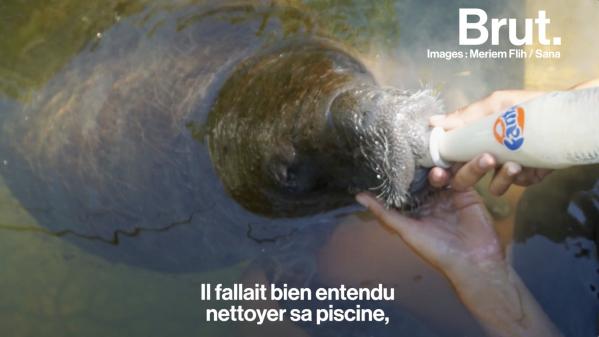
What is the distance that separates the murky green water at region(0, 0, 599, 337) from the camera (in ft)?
9.39

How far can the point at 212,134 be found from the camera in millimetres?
2695

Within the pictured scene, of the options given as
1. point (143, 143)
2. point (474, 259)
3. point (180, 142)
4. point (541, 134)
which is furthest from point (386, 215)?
point (541, 134)

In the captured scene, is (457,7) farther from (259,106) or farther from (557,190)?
(259,106)

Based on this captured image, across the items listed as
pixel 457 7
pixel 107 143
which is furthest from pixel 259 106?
pixel 457 7

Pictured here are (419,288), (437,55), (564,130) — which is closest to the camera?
(564,130)

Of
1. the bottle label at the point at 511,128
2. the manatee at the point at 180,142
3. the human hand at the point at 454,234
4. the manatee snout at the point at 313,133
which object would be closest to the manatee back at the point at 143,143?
the manatee at the point at 180,142

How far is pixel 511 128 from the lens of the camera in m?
1.64

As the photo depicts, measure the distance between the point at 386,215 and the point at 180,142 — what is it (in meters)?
0.89

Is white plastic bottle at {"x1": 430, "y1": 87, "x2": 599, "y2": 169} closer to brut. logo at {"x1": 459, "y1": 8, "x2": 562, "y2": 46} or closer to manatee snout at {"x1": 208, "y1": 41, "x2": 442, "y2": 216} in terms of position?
manatee snout at {"x1": 208, "y1": 41, "x2": 442, "y2": 216}

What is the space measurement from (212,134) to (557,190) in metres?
1.54

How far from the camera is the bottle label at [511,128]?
5.30 feet

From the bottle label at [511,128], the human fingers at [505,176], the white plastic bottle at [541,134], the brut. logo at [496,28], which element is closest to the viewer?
the white plastic bottle at [541,134]

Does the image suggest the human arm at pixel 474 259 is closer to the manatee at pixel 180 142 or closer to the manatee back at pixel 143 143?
the manatee at pixel 180 142

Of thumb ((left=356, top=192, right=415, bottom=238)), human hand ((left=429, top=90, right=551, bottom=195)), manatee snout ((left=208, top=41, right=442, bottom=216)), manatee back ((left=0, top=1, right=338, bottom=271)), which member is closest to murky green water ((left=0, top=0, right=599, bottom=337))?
manatee back ((left=0, top=1, right=338, bottom=271))
